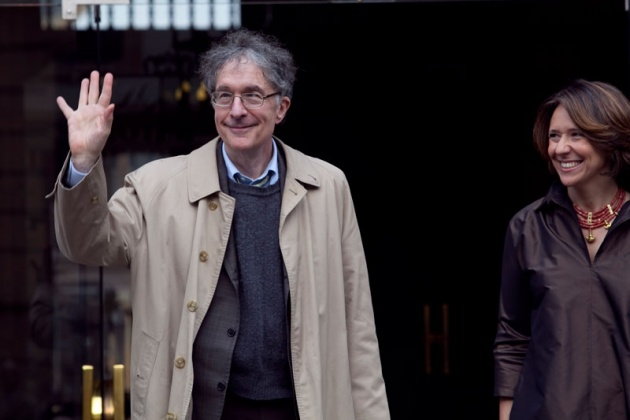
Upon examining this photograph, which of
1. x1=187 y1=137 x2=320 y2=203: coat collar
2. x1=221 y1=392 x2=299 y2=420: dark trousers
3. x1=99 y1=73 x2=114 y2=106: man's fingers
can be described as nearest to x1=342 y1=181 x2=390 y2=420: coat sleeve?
x1=187 y1=137 x2=320 y2=203: coat collar

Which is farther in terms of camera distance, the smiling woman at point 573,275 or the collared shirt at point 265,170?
the collared shirt at point 265,170

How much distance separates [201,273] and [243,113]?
1.71 feet

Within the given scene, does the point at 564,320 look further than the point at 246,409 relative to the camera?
Yes

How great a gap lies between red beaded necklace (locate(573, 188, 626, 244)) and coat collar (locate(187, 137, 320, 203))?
0.90 m

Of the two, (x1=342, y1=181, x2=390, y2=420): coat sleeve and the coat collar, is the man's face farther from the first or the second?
(x1=342, y1=181, x2=390, y2=420): coat sleeve

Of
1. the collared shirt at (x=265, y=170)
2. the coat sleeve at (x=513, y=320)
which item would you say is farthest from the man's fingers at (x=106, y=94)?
the coat sleeve at (x=513, y=320)

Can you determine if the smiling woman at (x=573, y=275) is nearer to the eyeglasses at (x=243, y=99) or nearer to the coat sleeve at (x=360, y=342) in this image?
the coat sleeve at (x=360, y=342)

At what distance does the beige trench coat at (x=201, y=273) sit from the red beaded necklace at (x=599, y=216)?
78 centimetres

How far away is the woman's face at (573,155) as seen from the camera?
4375 millimetres

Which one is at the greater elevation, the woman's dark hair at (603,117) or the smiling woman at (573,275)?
the woman's dark hair at (603,117)

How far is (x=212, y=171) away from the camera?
4305 mm

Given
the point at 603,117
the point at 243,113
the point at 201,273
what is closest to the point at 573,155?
the point at 603,117

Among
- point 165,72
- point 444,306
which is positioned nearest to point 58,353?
point 165,72

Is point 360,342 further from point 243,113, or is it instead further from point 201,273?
point 243,113
